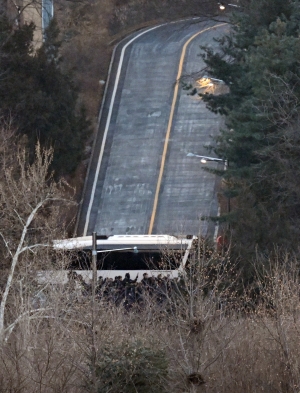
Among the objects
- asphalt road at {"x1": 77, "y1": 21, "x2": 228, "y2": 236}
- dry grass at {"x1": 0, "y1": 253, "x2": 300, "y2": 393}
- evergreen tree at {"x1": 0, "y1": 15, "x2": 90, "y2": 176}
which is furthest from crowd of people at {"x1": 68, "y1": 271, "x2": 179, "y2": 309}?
evergreen tree at {"x1": 0, "y1": 15, "x2": 90, "y2": 176}

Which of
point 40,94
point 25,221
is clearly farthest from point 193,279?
point 40,94

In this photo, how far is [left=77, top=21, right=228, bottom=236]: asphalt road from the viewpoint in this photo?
139 feet

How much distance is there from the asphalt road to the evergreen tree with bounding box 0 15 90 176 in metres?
3.00

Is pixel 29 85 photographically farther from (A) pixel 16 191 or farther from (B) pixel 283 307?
(B) pixel 283 307

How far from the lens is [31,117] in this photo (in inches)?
1563

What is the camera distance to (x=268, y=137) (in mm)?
31406

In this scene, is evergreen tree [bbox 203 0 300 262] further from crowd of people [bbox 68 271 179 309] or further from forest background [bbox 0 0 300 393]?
crowd of people [bbox 68 271 179 309]

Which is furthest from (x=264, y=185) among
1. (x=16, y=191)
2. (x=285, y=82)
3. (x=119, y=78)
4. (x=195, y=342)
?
(x=119, y=78)

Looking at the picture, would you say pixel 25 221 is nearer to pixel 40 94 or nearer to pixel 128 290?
pixel 128 290

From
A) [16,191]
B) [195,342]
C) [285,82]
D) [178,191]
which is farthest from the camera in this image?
[178,191]

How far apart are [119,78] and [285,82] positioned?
21.8 m

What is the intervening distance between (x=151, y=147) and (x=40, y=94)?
→ 904cm

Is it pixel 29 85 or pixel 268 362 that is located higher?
pixel 29 85

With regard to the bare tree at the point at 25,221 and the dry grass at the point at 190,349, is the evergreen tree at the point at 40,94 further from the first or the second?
the dry grass at the point at 190,349
